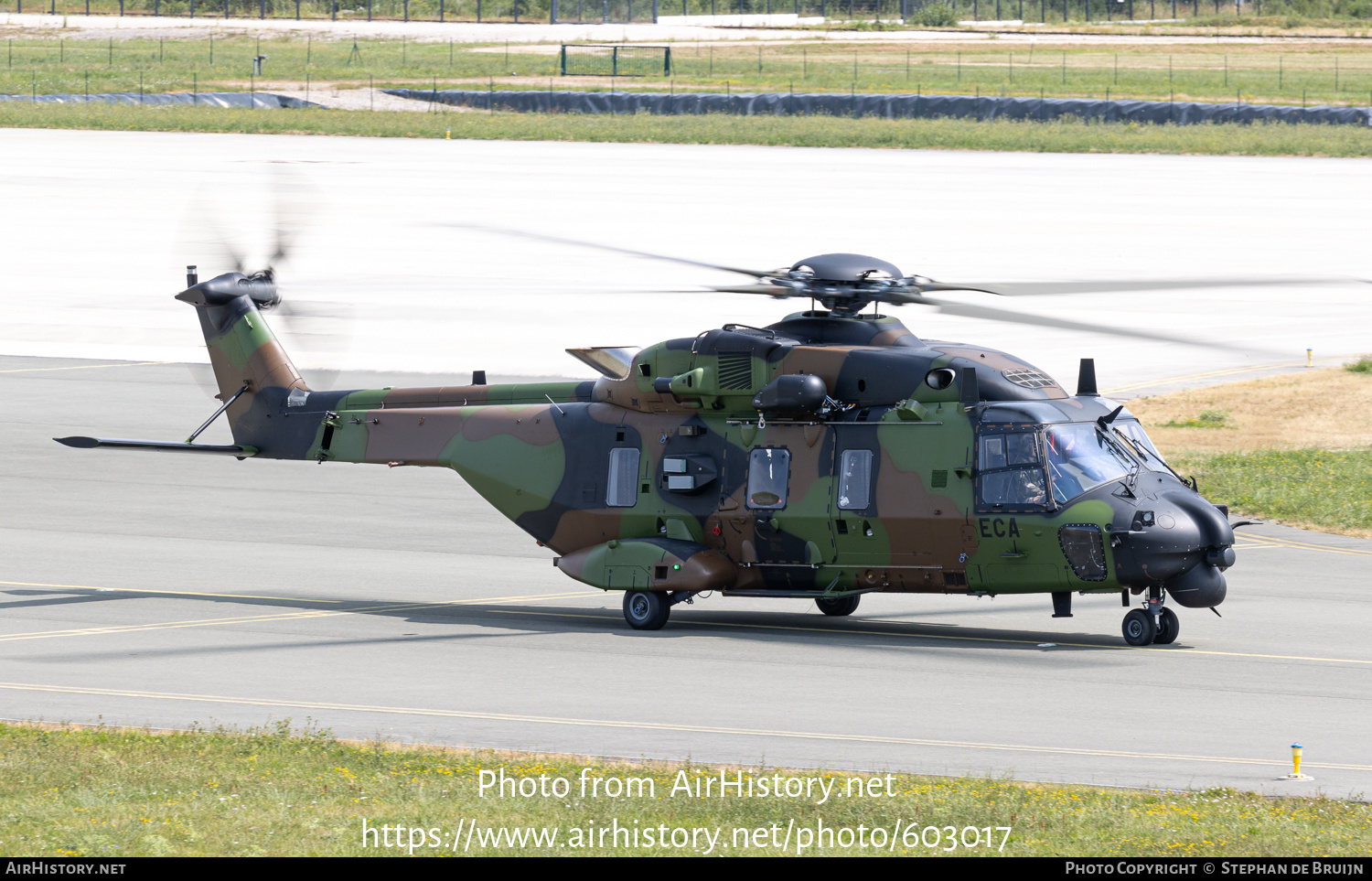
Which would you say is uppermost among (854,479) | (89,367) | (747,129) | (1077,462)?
(747,129)

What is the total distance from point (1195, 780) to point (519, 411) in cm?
1018

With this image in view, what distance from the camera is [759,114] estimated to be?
87.7 metres

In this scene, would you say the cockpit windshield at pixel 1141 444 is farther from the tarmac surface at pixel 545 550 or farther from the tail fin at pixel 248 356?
the tail fin at pixel 248 356

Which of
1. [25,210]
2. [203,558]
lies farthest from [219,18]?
[203,558]

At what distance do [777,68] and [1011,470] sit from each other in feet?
322

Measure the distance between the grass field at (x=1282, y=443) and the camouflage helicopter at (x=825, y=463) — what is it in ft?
24.7

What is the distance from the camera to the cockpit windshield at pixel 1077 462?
18.3 m

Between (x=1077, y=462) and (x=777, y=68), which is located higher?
(x=777, y=68)

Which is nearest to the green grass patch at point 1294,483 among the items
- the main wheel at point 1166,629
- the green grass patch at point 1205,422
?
the green grass patch at point 1205,422

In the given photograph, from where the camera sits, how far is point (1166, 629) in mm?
18984

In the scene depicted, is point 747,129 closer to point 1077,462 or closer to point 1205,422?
point 1205,422

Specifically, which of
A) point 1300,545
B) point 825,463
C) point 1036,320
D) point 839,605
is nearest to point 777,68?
point 1300,545

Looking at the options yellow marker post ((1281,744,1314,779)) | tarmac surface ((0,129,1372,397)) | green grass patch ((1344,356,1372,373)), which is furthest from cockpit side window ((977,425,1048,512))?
green grass patch ((1344,356,1372,373))

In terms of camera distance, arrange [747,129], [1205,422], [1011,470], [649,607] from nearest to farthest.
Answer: [1011,470]
[649,607]
[1205,422]
[747,129]
